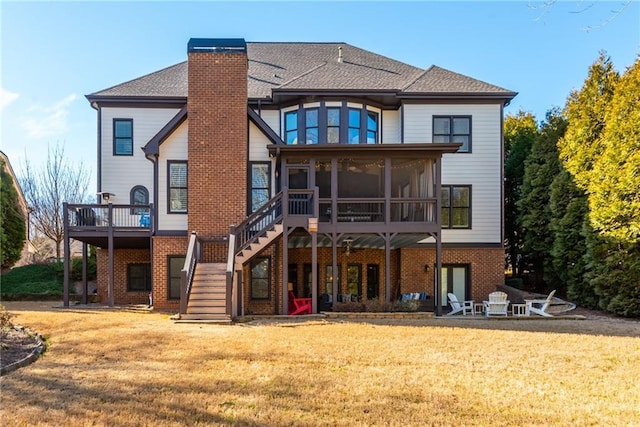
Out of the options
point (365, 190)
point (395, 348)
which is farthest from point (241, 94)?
point (395, 348)

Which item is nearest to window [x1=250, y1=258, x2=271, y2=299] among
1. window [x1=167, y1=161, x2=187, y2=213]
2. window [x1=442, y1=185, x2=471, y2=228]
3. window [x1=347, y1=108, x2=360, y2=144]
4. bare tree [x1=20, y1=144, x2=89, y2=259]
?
window [x1=167, y1=161, x2=187, y2=213]

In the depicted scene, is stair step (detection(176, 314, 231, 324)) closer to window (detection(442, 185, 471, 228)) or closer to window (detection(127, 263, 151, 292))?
window (detection(127, 263, 151, 292))

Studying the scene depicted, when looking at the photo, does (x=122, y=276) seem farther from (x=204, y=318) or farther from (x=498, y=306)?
(x=498, y=306)

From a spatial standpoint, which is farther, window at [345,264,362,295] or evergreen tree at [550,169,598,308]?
window at [345,264,362,295]

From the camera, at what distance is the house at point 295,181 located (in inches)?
580

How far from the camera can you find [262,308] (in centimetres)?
1565

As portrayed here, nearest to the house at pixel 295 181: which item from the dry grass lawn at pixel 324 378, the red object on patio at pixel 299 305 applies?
the red object on patio at pixel 299 305

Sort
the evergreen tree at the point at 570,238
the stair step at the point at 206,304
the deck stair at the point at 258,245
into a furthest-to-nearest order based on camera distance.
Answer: the evergreen tree at the point at 570,238 < the deck stair at the point at 258,245 < the stair step at the point at 206,304

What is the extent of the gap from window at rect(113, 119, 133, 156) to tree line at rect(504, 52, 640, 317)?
1600 centimetres

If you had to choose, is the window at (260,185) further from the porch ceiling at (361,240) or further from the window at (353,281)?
the window at (353,281)

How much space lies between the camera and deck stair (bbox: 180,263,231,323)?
39.7 ft

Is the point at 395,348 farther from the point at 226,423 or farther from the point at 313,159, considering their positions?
the point at 313,159

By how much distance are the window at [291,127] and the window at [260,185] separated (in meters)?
1.78

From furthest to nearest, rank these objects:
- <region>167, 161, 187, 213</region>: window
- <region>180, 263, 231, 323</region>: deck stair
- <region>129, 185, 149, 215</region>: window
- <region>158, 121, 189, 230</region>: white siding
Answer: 1. <region>129, 185, 149, 215</region>: window
2. <region>167, 161, 187, 213</region>: window
3. <region>158, 121, 189, 230</region>: white siding
4. <region>180, 263, 231, 323</region>: deck stair
